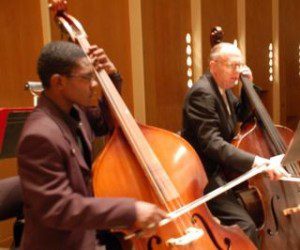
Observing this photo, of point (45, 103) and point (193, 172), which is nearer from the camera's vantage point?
point (45, 103)

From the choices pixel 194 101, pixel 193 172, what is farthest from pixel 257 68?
pixel 193 172

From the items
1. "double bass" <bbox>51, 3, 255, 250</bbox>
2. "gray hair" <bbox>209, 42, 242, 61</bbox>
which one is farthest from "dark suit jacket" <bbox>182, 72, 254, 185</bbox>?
"double bass" <bbox>51, 3, 255, 250</bbox>

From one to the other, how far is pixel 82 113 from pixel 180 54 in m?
2.54

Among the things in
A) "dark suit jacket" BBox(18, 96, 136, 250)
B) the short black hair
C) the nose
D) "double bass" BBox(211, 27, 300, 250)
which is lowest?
"double bass" BBox(211, 27, 300, 250)

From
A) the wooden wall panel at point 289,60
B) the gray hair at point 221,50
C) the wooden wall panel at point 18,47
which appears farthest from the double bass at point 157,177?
the wooden wall panel at point 289,60

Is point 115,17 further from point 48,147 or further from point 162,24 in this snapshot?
point 48,147

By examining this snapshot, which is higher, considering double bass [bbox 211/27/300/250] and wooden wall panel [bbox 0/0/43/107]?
wooden wall panel [bbox 0/0/43/107]

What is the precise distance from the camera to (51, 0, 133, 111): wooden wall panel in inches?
126

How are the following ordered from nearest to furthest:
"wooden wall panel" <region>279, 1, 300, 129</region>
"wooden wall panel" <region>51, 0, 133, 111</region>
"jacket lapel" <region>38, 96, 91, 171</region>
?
"jacket lapel" <region>38, 96, 91, 171</region>, "wooden wall panel" <region>51, 0, 133, 111</region>, "wooden wall panel" <region>279, 1, 300, 129</region>

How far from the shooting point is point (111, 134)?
163 cm

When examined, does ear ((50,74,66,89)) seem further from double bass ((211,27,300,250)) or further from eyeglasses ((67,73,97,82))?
double bass ((211,27,300,250))

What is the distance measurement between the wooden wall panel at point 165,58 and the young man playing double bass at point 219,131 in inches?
49.6

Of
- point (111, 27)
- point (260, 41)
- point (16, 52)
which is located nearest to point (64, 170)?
point (16, 52)

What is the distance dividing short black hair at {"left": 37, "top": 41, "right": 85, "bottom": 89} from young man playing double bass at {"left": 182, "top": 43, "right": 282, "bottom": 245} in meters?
1.03
